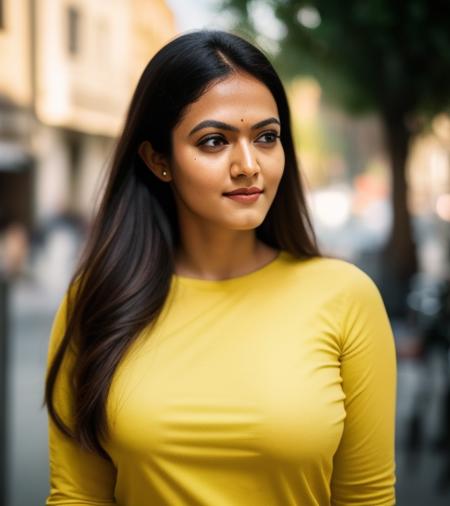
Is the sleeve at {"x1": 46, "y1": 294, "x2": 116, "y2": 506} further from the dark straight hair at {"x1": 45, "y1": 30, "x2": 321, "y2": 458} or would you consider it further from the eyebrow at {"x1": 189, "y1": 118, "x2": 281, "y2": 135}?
the eyebrow at {"x1": 189, "y1": 118, "x2": 281, "y2": 135}

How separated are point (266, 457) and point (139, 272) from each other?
490 millimetres

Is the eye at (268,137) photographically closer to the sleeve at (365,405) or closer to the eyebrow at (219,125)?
the eyebrow at (219,125)

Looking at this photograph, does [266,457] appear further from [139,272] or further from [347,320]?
[139,272]

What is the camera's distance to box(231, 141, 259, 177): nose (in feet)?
5.33

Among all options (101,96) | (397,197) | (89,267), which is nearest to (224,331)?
(89,267)

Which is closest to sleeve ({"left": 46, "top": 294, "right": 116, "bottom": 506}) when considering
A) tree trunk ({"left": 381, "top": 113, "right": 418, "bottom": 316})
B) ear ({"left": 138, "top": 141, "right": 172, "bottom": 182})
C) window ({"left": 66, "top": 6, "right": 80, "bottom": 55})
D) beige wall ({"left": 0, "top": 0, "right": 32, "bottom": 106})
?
ear ({"left": 138, "top": 141, "right": 172, "bottom": 182})

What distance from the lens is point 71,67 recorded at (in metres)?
5.29

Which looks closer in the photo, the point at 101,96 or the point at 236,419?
the point at 236,419

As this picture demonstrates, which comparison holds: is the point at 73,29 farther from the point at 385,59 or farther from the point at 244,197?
the point at 244,197

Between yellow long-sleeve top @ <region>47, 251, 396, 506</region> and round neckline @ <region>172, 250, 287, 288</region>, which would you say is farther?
round neckline @ <region>172, 250, 287, 288</region>

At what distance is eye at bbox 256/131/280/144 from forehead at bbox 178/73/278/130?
1.6 inches

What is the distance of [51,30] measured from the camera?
460 centimetres

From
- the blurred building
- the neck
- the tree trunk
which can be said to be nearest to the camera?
the neck

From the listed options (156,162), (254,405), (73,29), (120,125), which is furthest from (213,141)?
(73,29)
